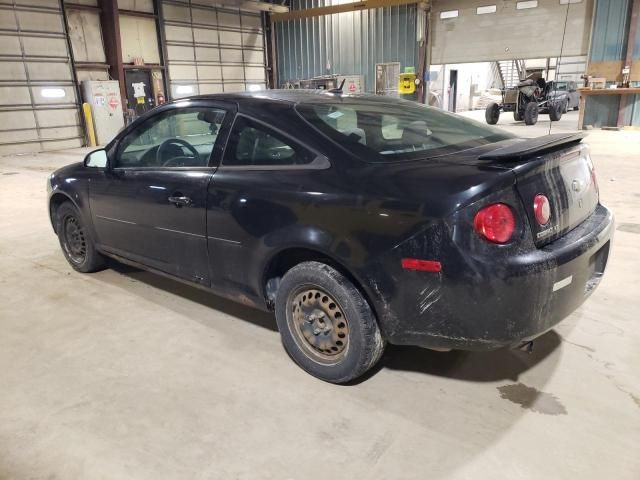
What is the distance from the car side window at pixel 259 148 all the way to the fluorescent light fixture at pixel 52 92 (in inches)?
547

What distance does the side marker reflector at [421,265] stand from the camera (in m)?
1.84

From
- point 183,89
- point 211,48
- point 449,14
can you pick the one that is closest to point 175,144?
point 183,89

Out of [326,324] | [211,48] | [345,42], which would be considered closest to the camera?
[326,324]

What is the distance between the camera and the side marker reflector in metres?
1.84

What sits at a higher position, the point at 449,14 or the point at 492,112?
the point at 449,14

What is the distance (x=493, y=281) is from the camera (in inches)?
69.9

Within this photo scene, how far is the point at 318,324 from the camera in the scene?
2.30m

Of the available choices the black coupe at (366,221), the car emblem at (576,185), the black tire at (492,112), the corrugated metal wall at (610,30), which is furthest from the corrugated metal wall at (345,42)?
the car emblem at (576,185)

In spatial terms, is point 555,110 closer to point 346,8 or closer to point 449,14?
point 449,14

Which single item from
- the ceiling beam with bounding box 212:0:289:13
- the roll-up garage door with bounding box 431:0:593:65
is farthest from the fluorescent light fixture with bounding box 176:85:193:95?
the roll-up garage door with bounding box 431:0:593:65

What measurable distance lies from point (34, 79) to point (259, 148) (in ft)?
46.0

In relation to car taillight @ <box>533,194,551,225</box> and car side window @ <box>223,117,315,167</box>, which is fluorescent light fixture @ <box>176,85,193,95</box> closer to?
car side window @ <box>223,117,315,167</box>

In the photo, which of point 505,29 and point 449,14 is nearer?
point 505,29

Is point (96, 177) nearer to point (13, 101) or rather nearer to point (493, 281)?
point (493, 281)
